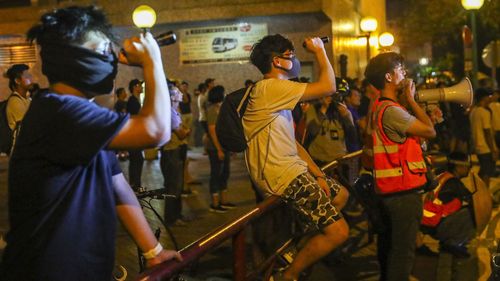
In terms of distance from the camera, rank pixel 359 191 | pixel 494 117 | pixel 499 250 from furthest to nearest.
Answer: pixel 494 117 < pixel 359 191 < pixel 499 250

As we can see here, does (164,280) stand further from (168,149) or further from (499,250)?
(168,149)

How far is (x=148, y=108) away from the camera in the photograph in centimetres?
231

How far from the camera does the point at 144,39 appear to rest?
2.40m

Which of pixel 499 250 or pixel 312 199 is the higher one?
pixel 312 199

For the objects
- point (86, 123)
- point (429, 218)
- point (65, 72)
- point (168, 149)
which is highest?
point (65, 72)

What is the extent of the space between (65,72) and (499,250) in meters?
3.52

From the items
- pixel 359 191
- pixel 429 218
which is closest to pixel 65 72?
pixel 359 191

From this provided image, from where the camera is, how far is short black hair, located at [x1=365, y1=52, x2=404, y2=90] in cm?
464

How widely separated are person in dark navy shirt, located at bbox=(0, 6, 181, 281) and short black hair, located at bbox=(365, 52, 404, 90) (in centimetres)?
257

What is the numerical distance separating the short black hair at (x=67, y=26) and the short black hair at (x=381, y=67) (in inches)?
105

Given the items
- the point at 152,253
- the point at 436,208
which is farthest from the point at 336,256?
the point at 152,253

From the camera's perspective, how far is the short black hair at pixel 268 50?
450cm

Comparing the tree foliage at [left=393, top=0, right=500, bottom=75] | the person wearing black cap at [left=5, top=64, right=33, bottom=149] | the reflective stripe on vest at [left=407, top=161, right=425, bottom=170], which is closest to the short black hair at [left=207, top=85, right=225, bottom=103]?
the person wearing black cap at [left=5, top=64, right=33, bottom=149]

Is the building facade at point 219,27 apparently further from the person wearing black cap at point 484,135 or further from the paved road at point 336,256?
the paved road at point 336,256
